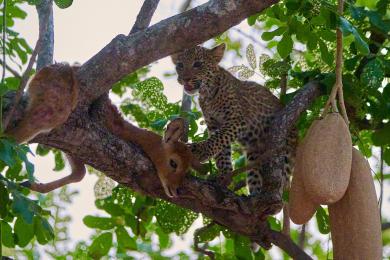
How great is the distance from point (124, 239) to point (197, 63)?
6.27 ft

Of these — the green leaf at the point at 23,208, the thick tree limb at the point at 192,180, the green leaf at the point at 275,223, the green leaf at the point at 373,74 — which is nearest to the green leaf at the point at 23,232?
the thick tree limb at the point at 192,180

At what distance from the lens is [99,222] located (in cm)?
546

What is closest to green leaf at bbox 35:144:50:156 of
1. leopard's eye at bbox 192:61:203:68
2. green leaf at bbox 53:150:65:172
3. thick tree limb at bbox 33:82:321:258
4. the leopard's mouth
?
green leaf at bbox 53:150:65:172

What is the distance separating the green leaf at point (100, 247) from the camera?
5387 mm

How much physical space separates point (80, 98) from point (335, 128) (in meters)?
1.36

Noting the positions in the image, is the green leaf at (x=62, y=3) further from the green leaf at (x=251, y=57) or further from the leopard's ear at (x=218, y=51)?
the leopard's ear at (x=218, y=51)

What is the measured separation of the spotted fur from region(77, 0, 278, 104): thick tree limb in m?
2.07

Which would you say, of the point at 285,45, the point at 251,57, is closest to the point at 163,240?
the point at 251,57

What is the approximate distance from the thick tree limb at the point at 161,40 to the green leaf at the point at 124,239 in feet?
5.89

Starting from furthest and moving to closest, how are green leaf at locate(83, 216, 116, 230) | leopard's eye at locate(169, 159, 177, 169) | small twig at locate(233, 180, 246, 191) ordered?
1. small twig at locate(233, 180, 246, 191)
2. green leaf at locate(83, 216, 116, 230)
3. leopard's eye at locate(169, 159, 177, 169)

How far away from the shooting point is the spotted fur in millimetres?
6105

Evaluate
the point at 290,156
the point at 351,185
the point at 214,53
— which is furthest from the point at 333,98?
the point at 214,53

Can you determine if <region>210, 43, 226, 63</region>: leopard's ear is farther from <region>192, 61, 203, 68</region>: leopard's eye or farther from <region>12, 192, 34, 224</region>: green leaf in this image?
<region>12, 192, 34, 224</region>: green leaf

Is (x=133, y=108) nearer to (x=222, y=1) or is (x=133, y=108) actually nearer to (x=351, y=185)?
(x=222, y=1)
